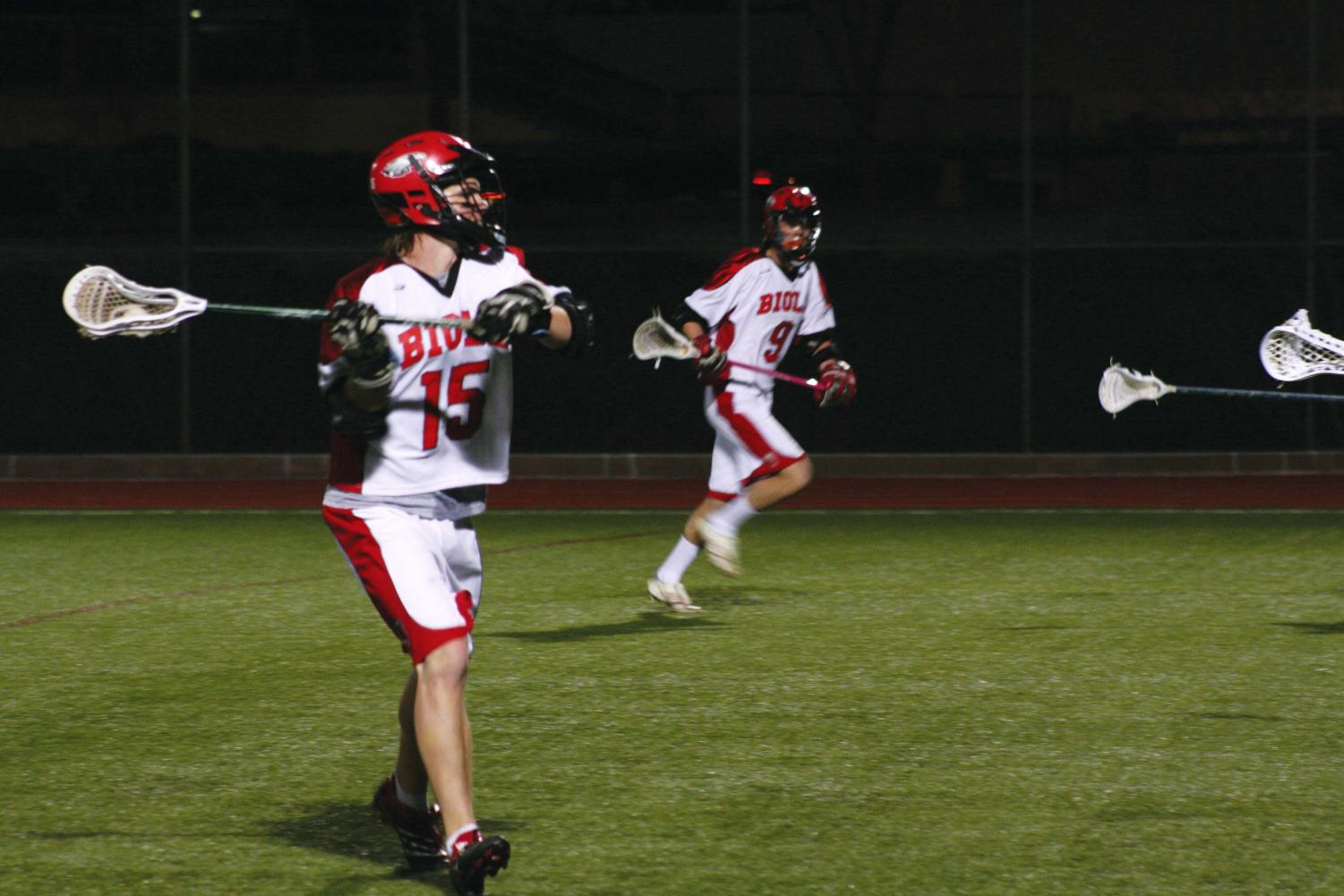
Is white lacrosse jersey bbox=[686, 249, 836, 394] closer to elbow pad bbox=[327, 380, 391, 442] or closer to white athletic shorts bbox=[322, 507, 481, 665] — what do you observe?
white athletic shorts bbox=[322, 507, 481, 665]

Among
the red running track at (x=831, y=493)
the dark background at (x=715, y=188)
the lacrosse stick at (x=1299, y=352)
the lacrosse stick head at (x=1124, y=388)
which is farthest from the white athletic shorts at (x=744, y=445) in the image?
the dark background at (x=715, y=188)

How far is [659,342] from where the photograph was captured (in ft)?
31.6

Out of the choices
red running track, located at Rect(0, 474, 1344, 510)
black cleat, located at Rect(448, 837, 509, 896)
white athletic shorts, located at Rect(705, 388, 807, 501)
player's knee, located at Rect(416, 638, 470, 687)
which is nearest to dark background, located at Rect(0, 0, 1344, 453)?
red running track, located at Rect(0, 474, 1344, 510)

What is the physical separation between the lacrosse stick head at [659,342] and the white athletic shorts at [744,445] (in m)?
A: 0.85

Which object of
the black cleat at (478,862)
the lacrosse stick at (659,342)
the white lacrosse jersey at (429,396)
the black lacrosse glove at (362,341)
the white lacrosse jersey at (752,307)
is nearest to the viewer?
the black cleat at (478,862)

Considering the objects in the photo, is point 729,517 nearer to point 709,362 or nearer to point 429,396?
point 709,362

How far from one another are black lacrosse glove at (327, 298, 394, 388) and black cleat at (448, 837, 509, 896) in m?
1.16

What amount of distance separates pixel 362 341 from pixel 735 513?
5.56 m

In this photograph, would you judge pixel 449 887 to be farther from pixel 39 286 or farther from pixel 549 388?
pixel 39 286

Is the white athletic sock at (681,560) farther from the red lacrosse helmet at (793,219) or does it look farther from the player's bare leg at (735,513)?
the red lacrosse helmet at (793,219)

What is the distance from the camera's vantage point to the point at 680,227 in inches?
803

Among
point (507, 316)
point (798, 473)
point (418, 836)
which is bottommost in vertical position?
point (418, 836)

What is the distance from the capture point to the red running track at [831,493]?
1675 centimetres

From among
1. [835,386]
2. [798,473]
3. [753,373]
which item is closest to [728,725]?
[798,473]
